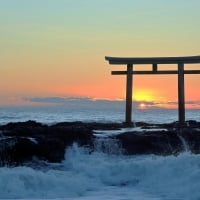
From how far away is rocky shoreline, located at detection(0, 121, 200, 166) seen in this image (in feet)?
51.5

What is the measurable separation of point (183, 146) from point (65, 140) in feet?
13.0

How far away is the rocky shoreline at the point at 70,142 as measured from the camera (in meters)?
15.7

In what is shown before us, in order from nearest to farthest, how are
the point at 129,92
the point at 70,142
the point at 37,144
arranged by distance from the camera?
the point at 37,144 < the point at 70,142 < the point at 129,92

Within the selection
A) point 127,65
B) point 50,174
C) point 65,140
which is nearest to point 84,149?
point 65,140

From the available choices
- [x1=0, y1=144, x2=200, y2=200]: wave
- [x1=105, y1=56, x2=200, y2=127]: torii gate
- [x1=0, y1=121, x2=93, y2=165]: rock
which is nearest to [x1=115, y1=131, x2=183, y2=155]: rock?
[x1=0, y1=144, x2=200, y2=200]: wave

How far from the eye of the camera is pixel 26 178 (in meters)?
12.6

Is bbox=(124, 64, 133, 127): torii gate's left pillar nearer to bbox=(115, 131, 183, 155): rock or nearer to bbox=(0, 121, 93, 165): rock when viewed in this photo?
bbox=(115, 131, 183, 155): rock

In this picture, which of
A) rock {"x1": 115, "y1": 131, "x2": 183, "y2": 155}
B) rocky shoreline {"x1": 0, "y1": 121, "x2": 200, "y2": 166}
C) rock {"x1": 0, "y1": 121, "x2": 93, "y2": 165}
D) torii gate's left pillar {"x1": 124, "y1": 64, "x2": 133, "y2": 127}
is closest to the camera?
rock {"x1": 0, "y1": 121, "x2": 93, "y2": 165}

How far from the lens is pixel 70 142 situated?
16812mm

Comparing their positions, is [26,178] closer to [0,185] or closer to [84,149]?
[0,185]

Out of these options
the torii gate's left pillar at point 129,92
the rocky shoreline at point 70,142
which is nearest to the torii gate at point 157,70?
the torii gate's left pillar at point 129,92

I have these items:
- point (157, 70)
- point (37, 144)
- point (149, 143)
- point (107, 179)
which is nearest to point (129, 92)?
point (157, 70)

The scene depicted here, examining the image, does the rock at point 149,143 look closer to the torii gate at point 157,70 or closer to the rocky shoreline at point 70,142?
the rocky shoreline at point 70,142

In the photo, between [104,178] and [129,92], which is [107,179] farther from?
[129,92]
